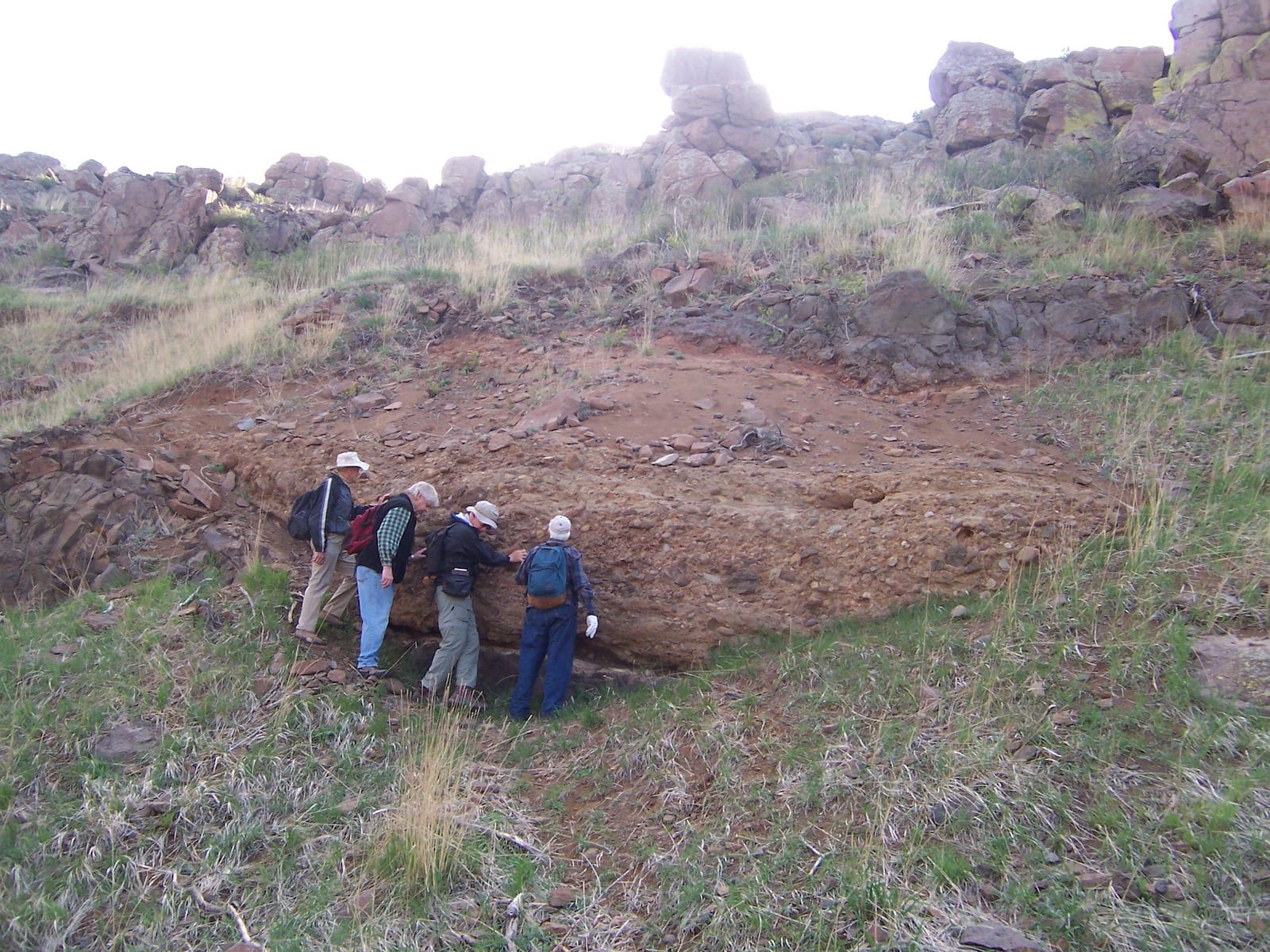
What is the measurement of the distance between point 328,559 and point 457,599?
1.06 m

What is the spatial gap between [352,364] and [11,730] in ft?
18.0

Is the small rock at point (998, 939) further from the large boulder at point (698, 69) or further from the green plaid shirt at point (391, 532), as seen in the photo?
the large boulder at point (698, 69)

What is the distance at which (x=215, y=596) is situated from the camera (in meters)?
6.54

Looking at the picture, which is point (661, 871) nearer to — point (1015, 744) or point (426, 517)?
point (1015, 744)

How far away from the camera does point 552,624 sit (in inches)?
235

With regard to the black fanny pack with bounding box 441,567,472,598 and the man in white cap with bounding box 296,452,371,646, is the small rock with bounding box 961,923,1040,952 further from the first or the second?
the man in white cap with bounding box 296,452,371,646

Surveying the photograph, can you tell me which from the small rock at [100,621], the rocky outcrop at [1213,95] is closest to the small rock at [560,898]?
the small rock at [100,621]

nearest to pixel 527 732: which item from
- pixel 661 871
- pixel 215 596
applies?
pixel 661 871

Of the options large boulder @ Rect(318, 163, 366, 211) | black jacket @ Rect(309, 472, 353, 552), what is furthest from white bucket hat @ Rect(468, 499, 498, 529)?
large boulder @ Rect(318, 163, 366, 211)

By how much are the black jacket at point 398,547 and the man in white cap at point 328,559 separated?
189mm

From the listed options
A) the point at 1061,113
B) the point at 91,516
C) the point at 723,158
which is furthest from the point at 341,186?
the point at 91,516

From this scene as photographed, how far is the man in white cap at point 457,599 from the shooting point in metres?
6.14

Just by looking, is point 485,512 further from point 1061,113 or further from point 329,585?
point 1061,113

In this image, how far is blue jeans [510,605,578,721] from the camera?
19.5 ft
